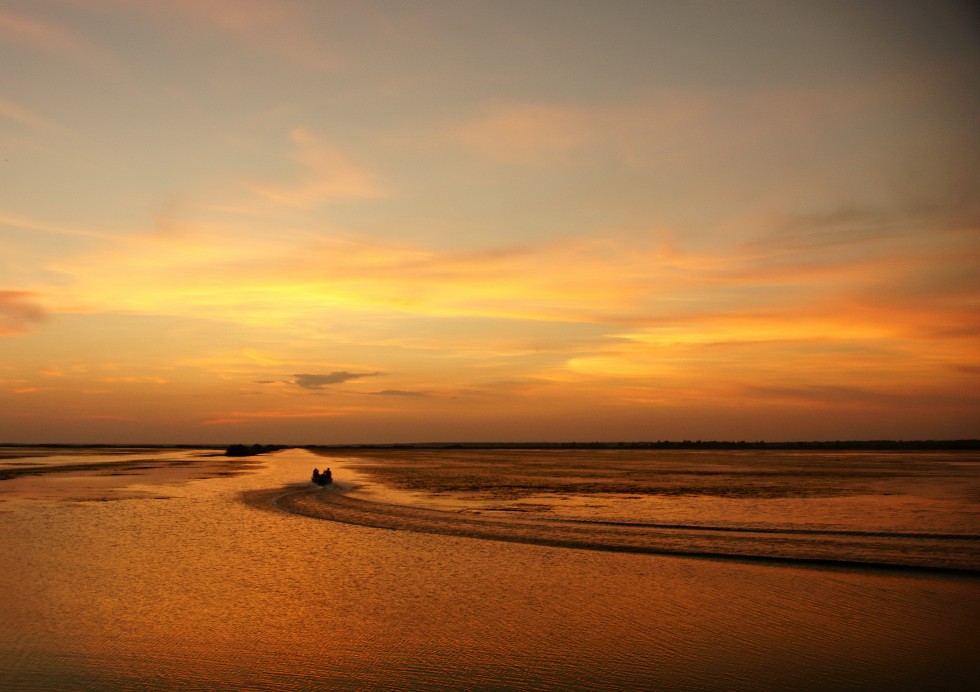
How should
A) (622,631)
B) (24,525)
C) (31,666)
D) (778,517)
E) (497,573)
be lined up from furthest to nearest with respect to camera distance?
1. (778,517)
2. (24,525)
3. (497,573)
4. (622,631)
5. (31,666)

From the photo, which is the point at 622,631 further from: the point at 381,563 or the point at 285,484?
the point at 285,484

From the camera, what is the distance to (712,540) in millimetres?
22547

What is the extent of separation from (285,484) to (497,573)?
3545cm

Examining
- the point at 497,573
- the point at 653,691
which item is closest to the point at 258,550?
the point at 497,573

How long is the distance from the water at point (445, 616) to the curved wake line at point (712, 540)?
0.83 metres

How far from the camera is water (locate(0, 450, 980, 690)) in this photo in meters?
10.7

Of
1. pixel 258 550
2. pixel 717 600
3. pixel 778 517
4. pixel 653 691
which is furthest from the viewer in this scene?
pixel 778 517

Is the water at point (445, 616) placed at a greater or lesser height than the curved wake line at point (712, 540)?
lesser

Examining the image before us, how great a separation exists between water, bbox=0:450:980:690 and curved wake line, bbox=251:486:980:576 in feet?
2.72

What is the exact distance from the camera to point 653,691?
10.0 m

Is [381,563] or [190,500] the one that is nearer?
[381,563]

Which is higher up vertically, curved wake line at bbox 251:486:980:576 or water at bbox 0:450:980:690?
curved wake line at bbox 251:486:980:576

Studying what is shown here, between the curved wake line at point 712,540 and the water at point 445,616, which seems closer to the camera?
the water at point 445,616

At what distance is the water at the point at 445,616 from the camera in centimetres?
1070
